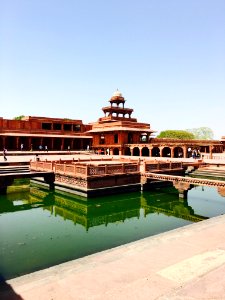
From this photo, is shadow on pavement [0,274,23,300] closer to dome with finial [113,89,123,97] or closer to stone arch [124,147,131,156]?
stone arch [124,147,131,156]

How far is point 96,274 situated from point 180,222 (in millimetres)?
9403

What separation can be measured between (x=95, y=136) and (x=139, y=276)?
1817 inches

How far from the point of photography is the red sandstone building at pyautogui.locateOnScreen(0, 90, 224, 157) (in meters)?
46.3

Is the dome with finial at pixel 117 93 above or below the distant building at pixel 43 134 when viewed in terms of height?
above

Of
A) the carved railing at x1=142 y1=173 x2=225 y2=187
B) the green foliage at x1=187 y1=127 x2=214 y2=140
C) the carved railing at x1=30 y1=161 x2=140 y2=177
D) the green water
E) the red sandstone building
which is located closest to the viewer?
the green water

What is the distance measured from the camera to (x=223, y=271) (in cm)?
621

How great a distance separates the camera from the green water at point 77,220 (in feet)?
33.6

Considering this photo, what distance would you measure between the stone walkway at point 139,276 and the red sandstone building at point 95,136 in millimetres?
34231

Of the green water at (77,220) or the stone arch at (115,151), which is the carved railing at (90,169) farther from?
the stone arch at (115,151)

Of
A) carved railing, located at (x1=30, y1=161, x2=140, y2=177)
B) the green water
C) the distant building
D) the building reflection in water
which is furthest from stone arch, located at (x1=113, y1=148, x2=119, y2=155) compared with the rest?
the building reflection in water

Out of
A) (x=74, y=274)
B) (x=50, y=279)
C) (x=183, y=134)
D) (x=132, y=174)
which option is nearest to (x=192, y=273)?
(x=74, y=274)

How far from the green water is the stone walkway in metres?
2.87

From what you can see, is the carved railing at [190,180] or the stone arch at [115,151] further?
the stone arch at [115,151]

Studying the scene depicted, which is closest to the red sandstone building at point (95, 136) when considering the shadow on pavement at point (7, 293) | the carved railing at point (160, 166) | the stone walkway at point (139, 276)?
the carved railing at point (160, 166)
